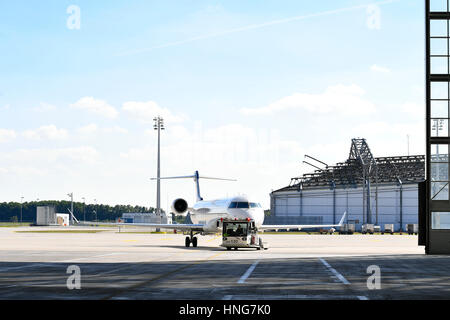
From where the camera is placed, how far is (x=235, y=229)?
47219 millimetres

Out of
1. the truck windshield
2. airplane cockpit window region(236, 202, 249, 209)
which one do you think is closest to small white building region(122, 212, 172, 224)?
airplane cockpit window region(236, 202, 249, 209)

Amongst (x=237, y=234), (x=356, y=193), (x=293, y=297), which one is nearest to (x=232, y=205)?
(x=237, y=234)

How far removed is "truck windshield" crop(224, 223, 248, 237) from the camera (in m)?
46.8

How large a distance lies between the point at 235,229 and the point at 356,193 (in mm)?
96037

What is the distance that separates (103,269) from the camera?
27422 millimetres

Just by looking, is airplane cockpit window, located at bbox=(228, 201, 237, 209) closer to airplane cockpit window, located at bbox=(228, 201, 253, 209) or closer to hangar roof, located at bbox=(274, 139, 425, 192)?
airplane cockpit window, located at bbox=(228, 201, 253, 209)

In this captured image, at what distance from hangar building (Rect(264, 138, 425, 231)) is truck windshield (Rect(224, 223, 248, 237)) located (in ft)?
277

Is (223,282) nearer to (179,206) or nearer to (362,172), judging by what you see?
(179,206)

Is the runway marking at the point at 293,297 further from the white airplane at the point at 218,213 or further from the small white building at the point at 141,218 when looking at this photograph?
the small white building at the point at 141,218

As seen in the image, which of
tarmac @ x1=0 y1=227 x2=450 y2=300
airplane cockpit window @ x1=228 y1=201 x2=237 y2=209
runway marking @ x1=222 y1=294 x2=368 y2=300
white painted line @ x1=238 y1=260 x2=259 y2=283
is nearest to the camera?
runway marking @ x1=222 y1=294 x2=368 y2=300

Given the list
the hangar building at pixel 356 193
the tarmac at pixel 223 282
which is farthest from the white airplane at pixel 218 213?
the hangar building at pixel 356 193

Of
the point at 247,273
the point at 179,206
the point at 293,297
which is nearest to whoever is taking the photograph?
the point at 293,297

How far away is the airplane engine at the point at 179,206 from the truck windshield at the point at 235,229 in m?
8.18
